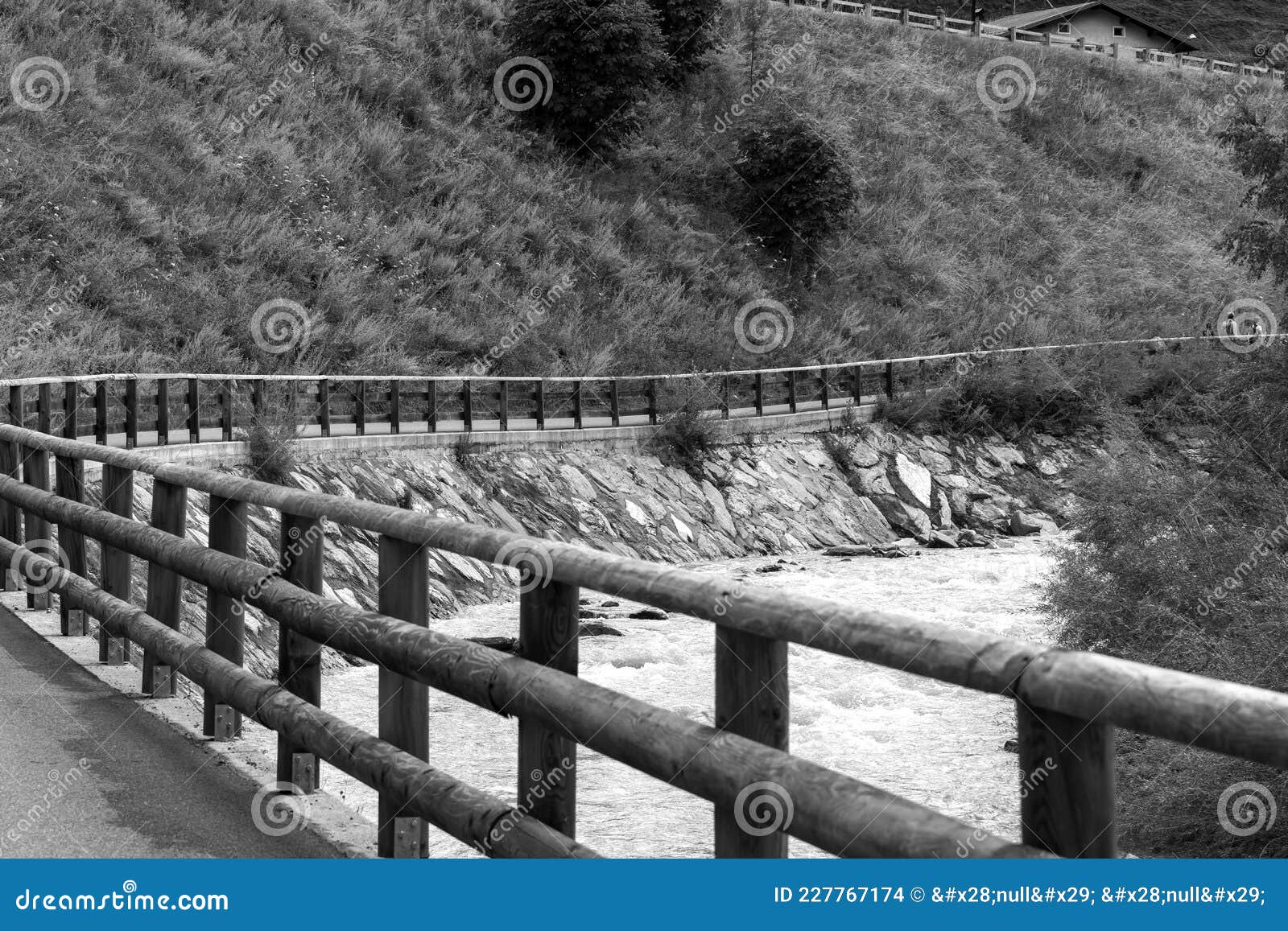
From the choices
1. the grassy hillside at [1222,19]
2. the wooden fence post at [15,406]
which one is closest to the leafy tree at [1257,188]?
the wooden fence post at [15,406]

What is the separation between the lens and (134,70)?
3541cm

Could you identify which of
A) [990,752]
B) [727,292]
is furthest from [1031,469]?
[990,752]

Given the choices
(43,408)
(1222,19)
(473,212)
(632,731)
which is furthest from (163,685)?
(1222,19)

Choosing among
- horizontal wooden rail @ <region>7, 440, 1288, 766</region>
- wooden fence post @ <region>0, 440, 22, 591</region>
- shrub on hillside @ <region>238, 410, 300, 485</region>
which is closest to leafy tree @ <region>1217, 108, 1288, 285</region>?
shrub on hillside @ <region>238, 410, 300, 485</region>

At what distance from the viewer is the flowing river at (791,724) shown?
10.2m

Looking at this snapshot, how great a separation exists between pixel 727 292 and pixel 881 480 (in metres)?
11.8

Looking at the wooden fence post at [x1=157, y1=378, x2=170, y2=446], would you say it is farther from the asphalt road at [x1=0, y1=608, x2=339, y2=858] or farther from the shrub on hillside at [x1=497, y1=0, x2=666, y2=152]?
the shrub on hillside at [x1=497, y1=0, x2=666, y2=152]

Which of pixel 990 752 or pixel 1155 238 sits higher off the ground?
pixel 1155 238

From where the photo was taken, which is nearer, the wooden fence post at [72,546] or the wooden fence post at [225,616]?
the wooden fence post at [225,616]

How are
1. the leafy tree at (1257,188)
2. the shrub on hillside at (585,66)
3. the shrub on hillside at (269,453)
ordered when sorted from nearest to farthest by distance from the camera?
the shrub on hillside at (269,453) → the leafy tree at (1257,188) → the shrub on hillside at (585,66)

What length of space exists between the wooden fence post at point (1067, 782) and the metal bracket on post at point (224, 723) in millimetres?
4583

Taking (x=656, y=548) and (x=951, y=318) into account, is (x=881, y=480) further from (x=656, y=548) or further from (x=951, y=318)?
(x=951, y=318)

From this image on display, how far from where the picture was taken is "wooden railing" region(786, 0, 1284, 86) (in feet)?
228

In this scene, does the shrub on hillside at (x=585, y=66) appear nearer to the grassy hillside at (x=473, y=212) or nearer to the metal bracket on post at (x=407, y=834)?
the grassy hillside at (x=473, y=212)
